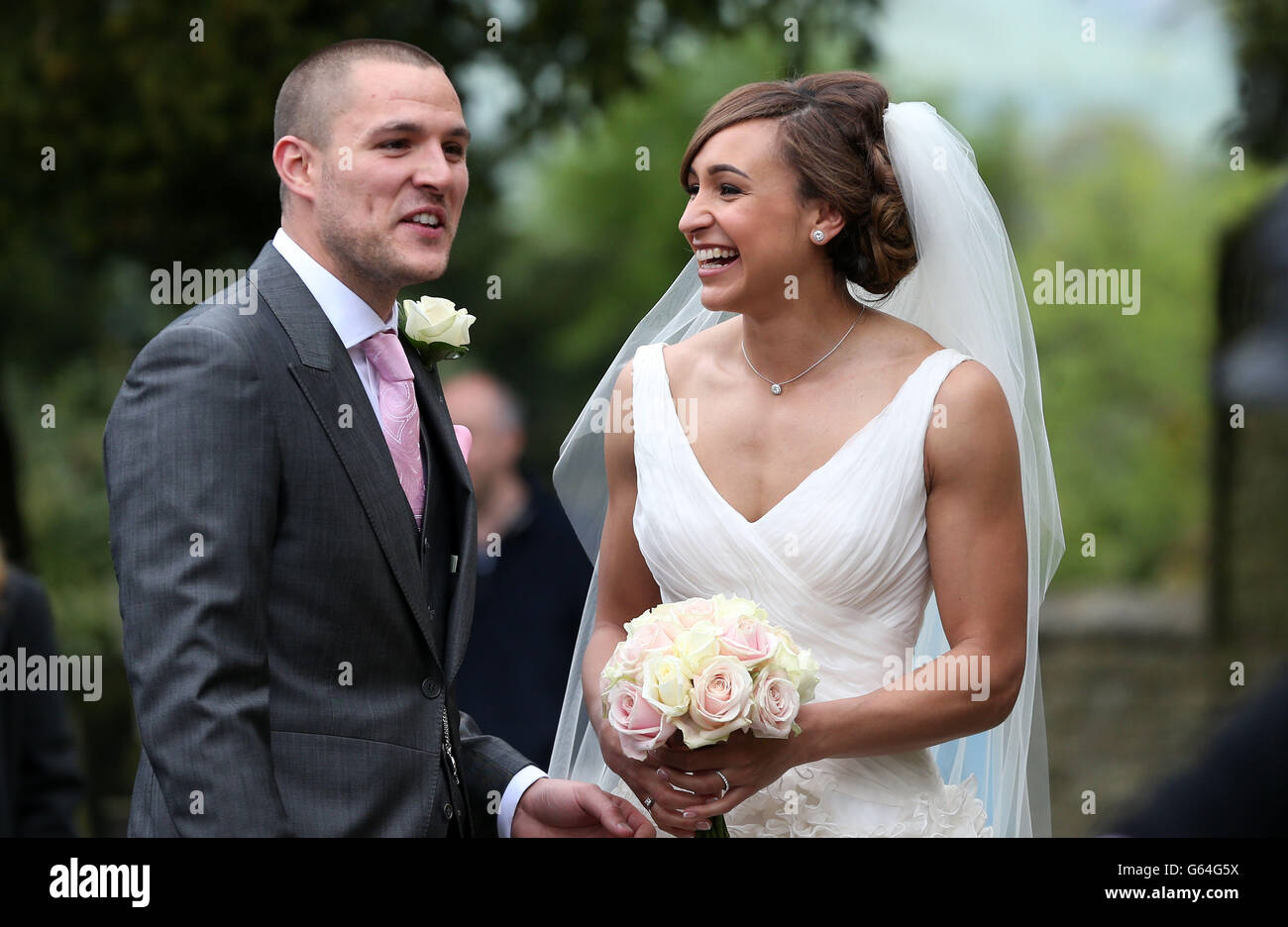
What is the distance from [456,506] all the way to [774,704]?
829mm

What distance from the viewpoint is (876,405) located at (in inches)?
138

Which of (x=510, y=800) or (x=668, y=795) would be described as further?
(x=510, y=800)

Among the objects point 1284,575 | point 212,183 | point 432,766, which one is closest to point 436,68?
point 432,766

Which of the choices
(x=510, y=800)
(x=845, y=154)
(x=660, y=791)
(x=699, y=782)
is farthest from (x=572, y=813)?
(x=845, y=154)

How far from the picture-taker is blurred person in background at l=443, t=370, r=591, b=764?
18.5 ft

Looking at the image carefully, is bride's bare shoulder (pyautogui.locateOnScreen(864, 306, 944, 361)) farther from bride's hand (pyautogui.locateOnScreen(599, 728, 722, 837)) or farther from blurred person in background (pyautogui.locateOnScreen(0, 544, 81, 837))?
blurred person in background (pyautogui.locateOnScreen(0, 544, 81, 837))

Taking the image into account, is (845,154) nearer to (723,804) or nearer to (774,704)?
(774,704)

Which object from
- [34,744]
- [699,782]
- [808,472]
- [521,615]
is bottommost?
[34,744]

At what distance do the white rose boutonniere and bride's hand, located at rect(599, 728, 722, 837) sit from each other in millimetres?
974

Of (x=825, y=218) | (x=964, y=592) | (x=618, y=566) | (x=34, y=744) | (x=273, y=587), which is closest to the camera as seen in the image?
(x=273, y=587)

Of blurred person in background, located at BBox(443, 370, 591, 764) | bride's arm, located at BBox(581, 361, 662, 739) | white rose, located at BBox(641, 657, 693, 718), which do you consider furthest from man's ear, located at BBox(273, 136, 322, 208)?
blurred person in background, located at BBox(443, 370, 591, 764)

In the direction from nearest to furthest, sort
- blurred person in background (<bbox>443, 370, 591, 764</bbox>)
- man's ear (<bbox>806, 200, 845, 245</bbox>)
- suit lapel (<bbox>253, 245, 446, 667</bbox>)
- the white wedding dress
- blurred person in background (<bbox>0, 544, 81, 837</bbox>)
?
suit lapel (<bbox>253, 245, 446, 667</bbox>), the white wedding dress, man's ear (<bbox>806, 200, 845, 245</bbox>), blurred person in background (<bbox>0, 544, 81, 837</bbox>), blurred person in background (<bbox>443, 370, 591, 764</bbox>)

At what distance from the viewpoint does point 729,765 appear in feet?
10.3
